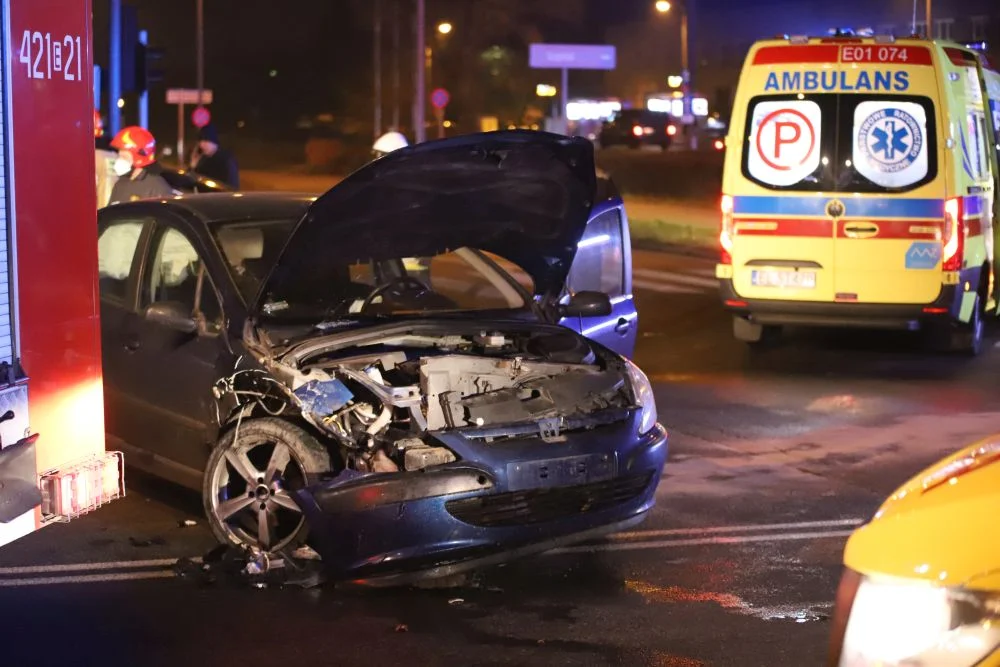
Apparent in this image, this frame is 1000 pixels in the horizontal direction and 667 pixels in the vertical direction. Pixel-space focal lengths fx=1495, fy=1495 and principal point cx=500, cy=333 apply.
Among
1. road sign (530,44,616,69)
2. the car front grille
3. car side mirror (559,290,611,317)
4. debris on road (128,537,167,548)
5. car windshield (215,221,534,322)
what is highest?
road sign (530,44,616,69)

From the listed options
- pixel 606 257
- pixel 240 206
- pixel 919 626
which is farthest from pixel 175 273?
pixel 919 626

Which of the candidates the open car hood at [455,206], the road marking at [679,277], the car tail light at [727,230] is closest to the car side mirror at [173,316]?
the open car hood at [455,206]

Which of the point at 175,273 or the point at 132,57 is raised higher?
the point at 132,57

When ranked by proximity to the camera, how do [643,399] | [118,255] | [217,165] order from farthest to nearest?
[217,165]
[118,255]
[643,399]

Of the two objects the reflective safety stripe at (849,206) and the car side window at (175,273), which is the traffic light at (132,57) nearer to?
the reflective safety stripe at (849,206)

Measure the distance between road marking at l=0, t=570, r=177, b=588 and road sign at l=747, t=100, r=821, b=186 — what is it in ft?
22.6

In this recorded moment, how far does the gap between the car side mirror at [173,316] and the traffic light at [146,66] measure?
13784mm

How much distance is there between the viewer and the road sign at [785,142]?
11.7 meters

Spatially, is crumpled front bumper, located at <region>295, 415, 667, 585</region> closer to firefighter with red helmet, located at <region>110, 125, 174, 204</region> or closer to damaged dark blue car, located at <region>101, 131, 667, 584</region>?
damaged dark blue car, located at <region>101, 131, 667, 584</region>

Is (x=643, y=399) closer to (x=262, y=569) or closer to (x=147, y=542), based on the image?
(x=262, y=569)

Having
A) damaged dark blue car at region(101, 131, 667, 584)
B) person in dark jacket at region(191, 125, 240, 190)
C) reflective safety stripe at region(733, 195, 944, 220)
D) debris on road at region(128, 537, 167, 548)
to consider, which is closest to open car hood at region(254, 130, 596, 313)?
damaged dark blue car at region(101, 131, 667, 584)

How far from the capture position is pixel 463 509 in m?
5.82

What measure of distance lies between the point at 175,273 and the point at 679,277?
38.0 ft

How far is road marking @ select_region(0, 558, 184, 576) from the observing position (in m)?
6.34
